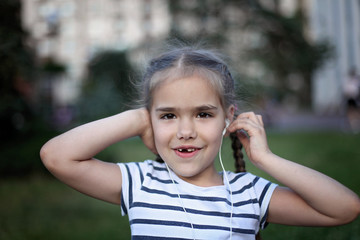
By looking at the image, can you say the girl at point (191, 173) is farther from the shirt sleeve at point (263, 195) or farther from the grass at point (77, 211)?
the grass at point (77, 211)

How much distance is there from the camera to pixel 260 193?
1.62 metres

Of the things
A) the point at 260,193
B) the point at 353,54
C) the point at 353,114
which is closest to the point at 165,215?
the point at 260,193

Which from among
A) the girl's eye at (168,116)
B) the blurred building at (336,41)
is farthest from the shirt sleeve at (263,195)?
the blurred building at (336,41)

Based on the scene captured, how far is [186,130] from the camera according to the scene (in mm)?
1553

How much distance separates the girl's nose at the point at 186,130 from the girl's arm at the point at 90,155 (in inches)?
10.1

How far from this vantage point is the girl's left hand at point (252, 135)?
1632 millimetres

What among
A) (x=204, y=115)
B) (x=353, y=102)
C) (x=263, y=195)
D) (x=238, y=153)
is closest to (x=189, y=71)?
(x=204, y=115)

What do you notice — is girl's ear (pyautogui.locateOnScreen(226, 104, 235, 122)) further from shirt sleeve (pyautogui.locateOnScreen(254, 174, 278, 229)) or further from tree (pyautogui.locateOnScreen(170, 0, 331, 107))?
tree (pyautogui.locateOnScreen(170, 0, 331, 107))

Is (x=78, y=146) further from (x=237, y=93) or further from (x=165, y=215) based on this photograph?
(x=237, y=93)

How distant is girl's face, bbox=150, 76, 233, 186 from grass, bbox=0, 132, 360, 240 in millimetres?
795

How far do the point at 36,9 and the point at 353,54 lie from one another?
25615 mm

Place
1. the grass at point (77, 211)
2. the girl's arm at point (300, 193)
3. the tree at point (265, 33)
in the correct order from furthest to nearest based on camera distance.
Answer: the tree at point (265, 33)
the grass at point (77, 211)
the girl's arm at point (300, 193)

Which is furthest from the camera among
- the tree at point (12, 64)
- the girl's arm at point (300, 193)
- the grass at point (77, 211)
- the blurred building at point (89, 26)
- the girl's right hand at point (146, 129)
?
the blurred building at point (89, 26)

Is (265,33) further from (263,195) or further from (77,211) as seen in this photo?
(263,195)
